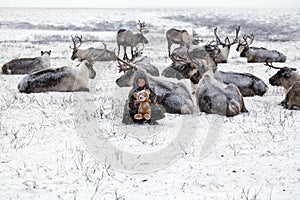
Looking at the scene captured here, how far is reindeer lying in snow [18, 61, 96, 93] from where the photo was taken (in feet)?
32.5

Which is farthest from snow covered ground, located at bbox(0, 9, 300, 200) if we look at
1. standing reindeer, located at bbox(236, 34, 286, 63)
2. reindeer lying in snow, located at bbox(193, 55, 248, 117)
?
standing reindeer, located at bbox(236, 34, 286, 63)

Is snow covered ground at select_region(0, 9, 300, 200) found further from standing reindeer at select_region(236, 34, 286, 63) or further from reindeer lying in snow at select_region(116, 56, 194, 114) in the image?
standing reindeer at select_region(236, 34, 286, 63)

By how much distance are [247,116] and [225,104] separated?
467mm

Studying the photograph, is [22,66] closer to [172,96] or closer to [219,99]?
[172,96]

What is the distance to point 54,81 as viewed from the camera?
1006 centimetres

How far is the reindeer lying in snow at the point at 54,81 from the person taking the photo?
991 cm

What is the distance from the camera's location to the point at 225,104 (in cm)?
743

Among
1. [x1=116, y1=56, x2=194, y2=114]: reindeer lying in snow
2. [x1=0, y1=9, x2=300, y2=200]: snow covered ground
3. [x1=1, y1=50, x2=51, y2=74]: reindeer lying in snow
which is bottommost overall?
[x1=1, y1=50, x2=51, y2=74]: reindeer lying in snow

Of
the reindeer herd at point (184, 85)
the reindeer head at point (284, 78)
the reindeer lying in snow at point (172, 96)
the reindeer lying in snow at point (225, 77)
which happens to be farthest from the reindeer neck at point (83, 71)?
the reindeer head at point (284, 78)

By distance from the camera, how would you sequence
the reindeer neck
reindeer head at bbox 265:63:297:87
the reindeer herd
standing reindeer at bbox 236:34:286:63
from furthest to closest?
standing reindeer at bbox 236:34:286:63 → the reindeer neck → reindeer head at bbox 265:63:297:87 → the reindeer herd

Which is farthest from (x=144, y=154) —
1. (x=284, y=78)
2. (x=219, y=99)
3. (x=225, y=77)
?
(x=284, y=78)

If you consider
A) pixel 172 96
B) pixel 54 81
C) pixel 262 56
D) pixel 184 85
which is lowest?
pixel 54 81

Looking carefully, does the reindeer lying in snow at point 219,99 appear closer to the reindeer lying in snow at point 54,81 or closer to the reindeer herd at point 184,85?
the reindeer herd at point 184,85

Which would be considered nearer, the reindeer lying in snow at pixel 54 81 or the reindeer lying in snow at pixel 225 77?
the reindeer lying in snow at pixel 225 77
